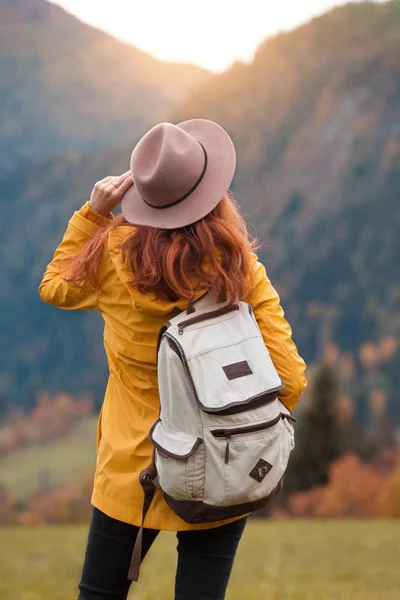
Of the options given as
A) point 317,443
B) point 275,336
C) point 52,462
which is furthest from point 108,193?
point 52,462

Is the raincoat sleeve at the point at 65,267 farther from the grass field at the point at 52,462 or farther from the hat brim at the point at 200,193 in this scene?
the grass field at the point at 52,462

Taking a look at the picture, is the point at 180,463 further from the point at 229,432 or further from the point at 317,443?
the point at 317,443

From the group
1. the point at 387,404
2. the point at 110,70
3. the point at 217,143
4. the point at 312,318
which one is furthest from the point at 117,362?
the point at 110,70

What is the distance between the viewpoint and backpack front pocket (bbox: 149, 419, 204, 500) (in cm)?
163

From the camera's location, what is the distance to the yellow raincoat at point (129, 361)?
1766 mm

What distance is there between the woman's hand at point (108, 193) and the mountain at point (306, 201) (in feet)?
163

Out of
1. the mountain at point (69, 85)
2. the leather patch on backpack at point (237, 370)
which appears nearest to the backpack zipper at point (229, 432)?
the leather patch on backpack at point (237, 370)

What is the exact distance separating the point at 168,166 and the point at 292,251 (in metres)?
65.5

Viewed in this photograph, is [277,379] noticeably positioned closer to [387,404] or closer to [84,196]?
[387,404]

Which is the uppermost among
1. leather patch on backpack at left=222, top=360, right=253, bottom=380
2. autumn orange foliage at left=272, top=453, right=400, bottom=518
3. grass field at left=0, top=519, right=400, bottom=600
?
leather patch on backpack at left=222, top=360, right=253, bottom=380

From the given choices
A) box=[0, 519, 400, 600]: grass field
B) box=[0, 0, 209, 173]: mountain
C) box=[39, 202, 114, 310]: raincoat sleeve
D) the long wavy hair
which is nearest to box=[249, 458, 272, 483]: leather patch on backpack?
the long wavy hair

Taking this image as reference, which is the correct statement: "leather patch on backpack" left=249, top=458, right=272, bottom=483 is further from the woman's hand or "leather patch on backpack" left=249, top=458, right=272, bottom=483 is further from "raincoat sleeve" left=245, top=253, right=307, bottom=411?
the woman's hand

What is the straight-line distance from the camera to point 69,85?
87.6 metres

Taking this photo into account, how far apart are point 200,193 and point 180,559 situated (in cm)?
83
